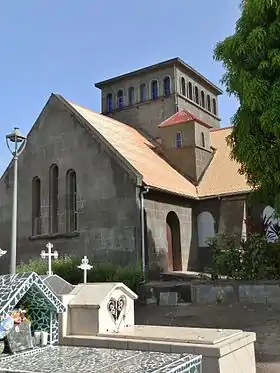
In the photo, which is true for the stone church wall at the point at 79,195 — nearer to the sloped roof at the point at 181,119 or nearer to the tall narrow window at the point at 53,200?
the tall narrow window at the point at 53,200

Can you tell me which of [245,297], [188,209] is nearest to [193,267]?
[188,209]

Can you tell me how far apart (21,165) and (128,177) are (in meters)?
7.30

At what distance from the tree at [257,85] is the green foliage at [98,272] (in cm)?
558

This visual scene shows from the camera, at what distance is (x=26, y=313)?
5641 millimetres

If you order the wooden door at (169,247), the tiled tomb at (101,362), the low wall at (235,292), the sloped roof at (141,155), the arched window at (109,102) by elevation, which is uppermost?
the arched window at (109,102)

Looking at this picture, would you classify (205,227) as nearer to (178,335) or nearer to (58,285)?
(58,285)

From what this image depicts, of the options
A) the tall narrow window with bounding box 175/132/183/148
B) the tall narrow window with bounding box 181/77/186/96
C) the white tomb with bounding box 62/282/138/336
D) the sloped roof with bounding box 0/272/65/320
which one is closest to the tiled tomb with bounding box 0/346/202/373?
the sloped roof with bounding box 0/272/65/320

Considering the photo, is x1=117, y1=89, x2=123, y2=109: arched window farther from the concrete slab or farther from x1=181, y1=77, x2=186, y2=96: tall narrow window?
the concrete slab

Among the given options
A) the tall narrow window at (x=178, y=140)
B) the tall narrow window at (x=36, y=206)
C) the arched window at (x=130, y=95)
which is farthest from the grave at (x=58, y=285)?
the arched window at (x=130, y=95)

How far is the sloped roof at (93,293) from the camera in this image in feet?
21.1

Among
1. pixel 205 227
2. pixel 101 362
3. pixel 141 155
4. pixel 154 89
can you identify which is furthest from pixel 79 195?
pixel 101 362

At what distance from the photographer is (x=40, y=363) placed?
4605 mm

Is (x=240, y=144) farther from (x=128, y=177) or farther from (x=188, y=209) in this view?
(x=188, y=209)

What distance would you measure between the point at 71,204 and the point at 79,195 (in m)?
0.90
